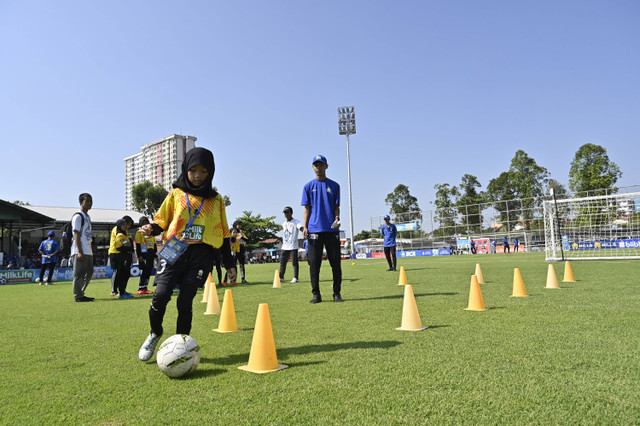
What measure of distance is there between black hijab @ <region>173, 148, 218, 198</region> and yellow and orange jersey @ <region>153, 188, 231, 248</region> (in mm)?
57

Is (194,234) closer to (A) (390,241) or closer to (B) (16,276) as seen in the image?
(A) (390,241)

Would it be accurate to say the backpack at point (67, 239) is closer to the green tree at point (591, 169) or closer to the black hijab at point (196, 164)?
the black hijab at point (196, 164)

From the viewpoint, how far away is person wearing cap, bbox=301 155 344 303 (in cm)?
659

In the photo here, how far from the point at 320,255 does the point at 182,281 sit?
10.9 ft

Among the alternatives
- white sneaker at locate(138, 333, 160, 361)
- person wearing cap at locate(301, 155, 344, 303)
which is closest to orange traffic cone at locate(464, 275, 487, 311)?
person wearing cap at locate(301, 155, 344, 303)

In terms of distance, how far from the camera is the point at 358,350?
3.31 m

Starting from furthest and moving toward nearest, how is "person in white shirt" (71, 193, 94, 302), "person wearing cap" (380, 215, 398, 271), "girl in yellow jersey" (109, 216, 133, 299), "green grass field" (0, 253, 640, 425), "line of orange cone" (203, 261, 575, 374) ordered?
"person wearing cap" (380, 215, 398, 271)
"girl in yellow jersey" (109, 216, 133, 299)
"person in white shirt" (71, 193, 94, 302)
"line of orange cone" (203, 261, 575, 374)
"green grass field" (0, 253, 640, 425)

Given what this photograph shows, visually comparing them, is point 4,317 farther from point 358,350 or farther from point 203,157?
point 358,350

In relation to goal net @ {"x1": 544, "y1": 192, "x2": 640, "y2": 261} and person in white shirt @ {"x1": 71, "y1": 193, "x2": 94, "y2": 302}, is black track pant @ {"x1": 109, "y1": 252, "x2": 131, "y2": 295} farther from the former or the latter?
goal net @ {"x1": 544, "y1": 192, "x2": 640, "y2": 261}

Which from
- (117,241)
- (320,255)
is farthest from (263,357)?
(117,241)

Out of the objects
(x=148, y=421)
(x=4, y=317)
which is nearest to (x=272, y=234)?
(x=4, y=317)

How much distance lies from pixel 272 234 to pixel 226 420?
66.3 meters

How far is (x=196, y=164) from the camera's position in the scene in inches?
141

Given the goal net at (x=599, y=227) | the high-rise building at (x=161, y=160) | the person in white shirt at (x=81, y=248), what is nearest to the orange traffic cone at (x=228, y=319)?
the person in white shirt at (x=81, y=248)
